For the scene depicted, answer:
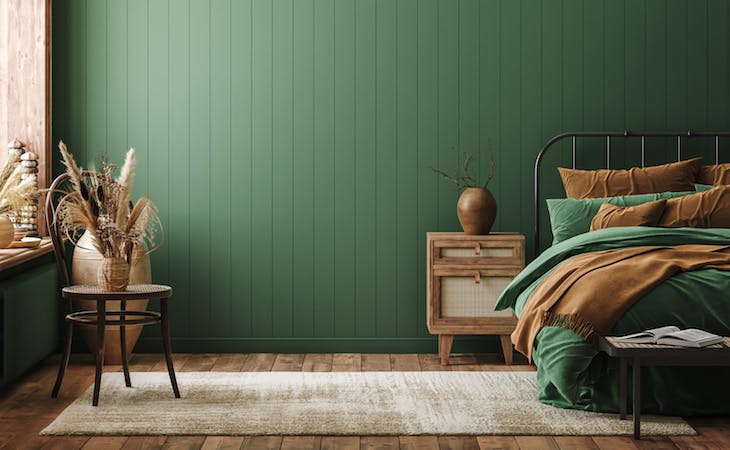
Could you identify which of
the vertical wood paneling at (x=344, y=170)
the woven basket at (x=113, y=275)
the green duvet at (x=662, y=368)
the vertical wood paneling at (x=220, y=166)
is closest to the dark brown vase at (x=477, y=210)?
the vertical wood paneling at (x=344, y=170)

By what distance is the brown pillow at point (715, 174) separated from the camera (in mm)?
4969

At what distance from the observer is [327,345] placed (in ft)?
17.4

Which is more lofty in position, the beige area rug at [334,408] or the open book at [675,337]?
the open book at [675,337]

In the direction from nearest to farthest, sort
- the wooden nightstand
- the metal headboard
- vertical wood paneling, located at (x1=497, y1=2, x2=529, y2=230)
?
the wooden nightstand < the metal headboard < vertical wood paneling, located at (x1=497, y1=2, x2=529, y2=230)

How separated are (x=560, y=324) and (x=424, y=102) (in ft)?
6.38

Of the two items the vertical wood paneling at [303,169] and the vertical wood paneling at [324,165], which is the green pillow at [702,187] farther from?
the vertical wood paneling at [303,169]

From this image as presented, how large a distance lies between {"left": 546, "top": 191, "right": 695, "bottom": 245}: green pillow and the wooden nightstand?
8.6 inches

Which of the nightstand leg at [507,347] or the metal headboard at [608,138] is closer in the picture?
the nightstand leg at [507,347]

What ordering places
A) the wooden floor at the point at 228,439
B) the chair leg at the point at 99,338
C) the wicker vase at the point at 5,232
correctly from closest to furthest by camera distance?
the wooden floor at the point at 228,439 → the chair leg at the point at 99,338 → the wicker vase at the point at 5,232

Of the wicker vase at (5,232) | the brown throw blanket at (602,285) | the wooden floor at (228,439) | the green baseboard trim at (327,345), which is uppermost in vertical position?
the wicker vase at (5,232)

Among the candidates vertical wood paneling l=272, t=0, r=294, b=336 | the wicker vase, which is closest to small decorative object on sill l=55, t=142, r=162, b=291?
the wicker vase

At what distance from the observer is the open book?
3.46m

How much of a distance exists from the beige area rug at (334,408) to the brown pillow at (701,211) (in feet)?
3.51

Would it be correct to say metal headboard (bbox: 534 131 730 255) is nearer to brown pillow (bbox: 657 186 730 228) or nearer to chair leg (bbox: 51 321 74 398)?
brown pillow (bbox: 657 186 730 228)
